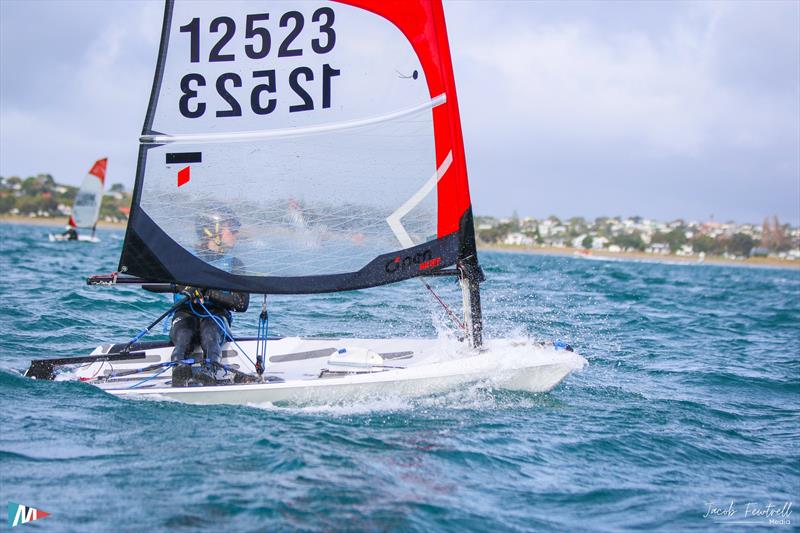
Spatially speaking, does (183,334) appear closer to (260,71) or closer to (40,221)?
(260,71)

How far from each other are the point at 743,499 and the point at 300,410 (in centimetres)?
328

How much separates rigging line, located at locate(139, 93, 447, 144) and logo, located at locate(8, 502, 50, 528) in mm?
3126

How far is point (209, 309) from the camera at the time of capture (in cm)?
744

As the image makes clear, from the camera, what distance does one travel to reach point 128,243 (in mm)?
6777

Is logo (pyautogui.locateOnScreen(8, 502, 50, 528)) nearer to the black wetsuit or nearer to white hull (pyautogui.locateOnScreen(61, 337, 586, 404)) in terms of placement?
white hull (pyautogui.locateOnScreen(61, 337, 586, 404))

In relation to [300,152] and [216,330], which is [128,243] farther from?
[300,152]

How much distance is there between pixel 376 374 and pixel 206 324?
162 centimetres

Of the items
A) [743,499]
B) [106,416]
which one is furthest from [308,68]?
[743,499]

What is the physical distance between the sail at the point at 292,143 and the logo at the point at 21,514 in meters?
2.56

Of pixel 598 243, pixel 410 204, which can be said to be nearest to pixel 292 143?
pixel 410 204

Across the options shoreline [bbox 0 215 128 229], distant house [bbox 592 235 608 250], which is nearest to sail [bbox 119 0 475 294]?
shoreline [bbox 0 215 128 229]

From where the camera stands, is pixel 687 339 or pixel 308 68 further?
A: pixel 687 339

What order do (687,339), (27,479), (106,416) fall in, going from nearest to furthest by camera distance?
1. (27,479)
2. (106,416)
3. (687,339)

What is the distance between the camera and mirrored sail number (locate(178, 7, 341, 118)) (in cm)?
663
